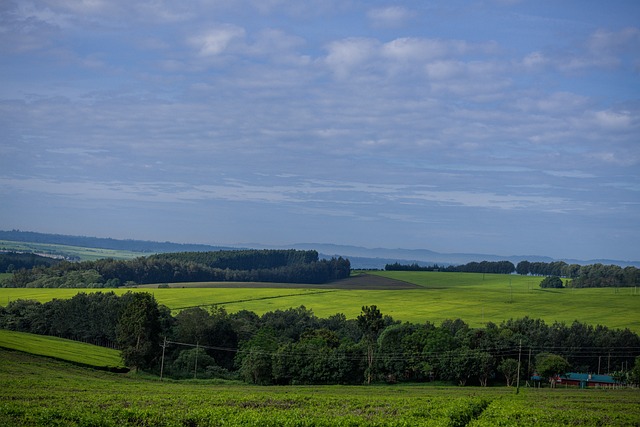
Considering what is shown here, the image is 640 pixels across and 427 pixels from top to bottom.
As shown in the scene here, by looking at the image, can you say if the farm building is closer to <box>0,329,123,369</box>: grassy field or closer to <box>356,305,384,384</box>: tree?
<box>356,305,384,384</box>: tree

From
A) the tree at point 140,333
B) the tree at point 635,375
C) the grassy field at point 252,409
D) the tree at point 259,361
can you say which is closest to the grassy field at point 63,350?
the tree at point 140,333

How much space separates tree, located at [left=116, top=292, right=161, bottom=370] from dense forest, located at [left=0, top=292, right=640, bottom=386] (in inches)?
5.8

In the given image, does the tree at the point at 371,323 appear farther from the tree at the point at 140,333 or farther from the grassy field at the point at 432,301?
the tree at the point at 140,333

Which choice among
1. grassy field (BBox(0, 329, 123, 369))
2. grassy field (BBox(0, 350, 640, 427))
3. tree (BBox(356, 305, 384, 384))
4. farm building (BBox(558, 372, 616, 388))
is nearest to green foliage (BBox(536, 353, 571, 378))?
farm building (BBox(558, 372, 616, 388))

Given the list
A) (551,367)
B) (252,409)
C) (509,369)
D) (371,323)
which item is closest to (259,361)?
(371,323)

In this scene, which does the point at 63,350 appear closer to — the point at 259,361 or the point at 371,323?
the point at 259,361

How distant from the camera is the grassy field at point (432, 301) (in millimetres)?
146250

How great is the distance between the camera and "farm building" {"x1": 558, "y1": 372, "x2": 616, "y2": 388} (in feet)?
363

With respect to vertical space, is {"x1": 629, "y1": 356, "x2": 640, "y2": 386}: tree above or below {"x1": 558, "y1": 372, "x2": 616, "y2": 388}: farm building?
above

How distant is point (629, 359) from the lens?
122000mm

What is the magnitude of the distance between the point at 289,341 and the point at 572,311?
7206 cm

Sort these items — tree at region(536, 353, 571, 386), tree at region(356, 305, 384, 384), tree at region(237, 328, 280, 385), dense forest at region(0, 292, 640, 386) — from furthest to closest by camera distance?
tree at region(356, 305, 384, 384) < tree at region(536, 353, 571, 386) < dense forest at region(0, 292, 640, 386) < tree at region(237, 328, 280, 385)

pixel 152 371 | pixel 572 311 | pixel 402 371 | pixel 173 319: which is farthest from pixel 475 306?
pixel 152 371

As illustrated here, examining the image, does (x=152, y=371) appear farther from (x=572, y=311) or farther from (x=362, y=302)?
(x=572, y=311)
